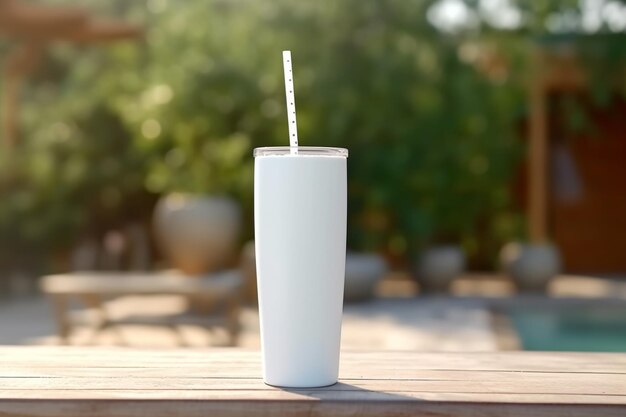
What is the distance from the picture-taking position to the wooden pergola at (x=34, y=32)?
9.16m

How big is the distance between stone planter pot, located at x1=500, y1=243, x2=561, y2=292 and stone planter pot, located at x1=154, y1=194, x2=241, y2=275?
2.82 metres

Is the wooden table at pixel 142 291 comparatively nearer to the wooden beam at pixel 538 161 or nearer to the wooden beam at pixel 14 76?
the wooden beam at pixel 14 76

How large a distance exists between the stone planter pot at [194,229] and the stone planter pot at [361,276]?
105 cm

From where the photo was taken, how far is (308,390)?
1649 mm

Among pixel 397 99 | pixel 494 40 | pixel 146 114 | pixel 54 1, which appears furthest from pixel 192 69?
pixel 54 1

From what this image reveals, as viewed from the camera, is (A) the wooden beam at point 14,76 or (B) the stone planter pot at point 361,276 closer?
(B) the stone planter pot at point 361,276

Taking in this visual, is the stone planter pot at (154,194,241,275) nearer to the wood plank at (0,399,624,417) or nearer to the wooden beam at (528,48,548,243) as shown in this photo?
the wooden beam at (528,48,548,243)

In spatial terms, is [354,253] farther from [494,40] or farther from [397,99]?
[494,40]

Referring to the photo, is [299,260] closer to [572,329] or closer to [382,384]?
[382,384]

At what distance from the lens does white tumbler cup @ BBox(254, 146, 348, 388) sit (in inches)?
65.8

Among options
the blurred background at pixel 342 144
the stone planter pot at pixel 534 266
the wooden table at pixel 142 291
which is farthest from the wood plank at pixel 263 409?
the stone planter pot at pixel 534 266

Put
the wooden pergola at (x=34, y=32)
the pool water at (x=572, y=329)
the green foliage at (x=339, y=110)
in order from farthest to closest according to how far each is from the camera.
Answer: the green foliage at (x=339, y=110) < the wooden pergola at (x=34, y=32) < the pool water at (x=572, y=329)

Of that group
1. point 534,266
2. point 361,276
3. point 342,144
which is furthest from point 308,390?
point 534,266

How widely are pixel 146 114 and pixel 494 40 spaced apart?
332cm
